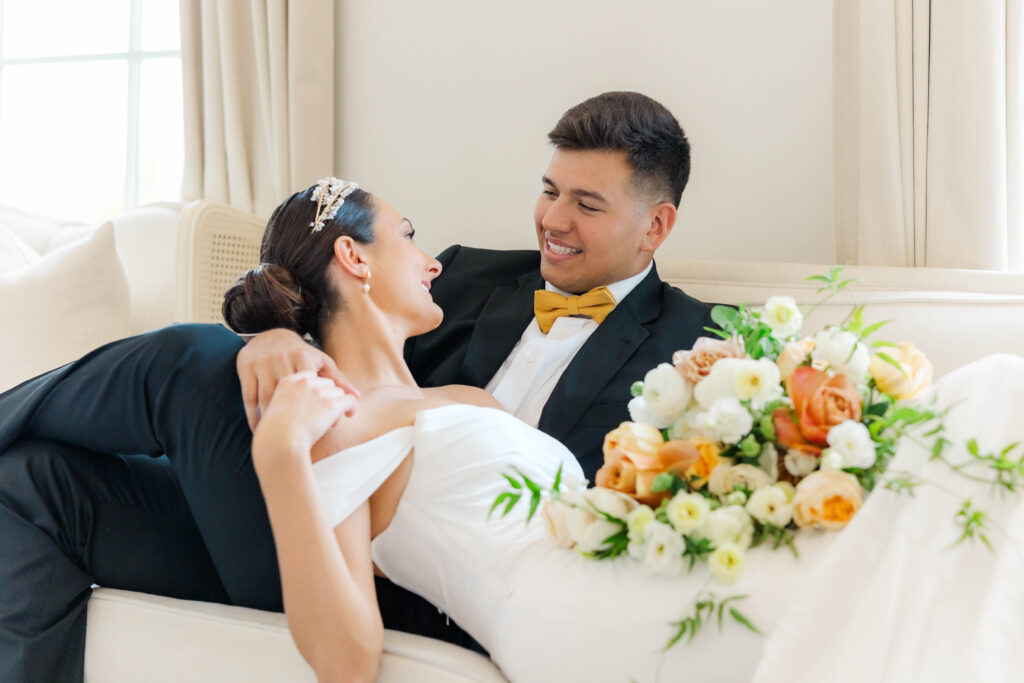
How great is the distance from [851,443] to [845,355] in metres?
0.12

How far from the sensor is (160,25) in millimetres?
3662

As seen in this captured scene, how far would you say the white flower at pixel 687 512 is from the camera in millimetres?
1105

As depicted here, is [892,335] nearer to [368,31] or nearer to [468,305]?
[468,305]

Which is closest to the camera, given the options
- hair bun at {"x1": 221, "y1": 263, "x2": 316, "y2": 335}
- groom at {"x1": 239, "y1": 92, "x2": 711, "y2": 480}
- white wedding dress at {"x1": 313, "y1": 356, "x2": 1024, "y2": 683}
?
white wedding dress at {"x1": 313, "y1": 356, "x2": 1024, "y2": 683}

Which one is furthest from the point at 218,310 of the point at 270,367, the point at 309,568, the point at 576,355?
the point at 309,568

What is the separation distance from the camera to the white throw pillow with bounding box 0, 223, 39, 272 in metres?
2.69

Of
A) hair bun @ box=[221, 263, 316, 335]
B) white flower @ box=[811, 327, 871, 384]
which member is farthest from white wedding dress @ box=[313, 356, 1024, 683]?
hair bun @ box=[221, 263, 316, 335]

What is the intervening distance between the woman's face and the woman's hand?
0.38m

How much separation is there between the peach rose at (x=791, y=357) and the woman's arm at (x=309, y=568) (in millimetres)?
604

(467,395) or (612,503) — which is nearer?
(612,503)

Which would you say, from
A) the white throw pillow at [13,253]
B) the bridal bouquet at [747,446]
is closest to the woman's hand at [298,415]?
the bridal bouquet at [747,446]

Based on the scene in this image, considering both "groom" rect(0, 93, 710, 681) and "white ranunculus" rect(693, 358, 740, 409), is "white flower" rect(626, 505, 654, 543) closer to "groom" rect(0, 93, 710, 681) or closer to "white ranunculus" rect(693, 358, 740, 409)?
"white ranunculus" rect(693, 358, 740, 409)

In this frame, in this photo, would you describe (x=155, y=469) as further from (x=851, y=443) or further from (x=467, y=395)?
(x=851, y=443)

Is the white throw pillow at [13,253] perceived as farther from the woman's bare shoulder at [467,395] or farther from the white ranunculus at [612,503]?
the white ranunculus at [612,503]
